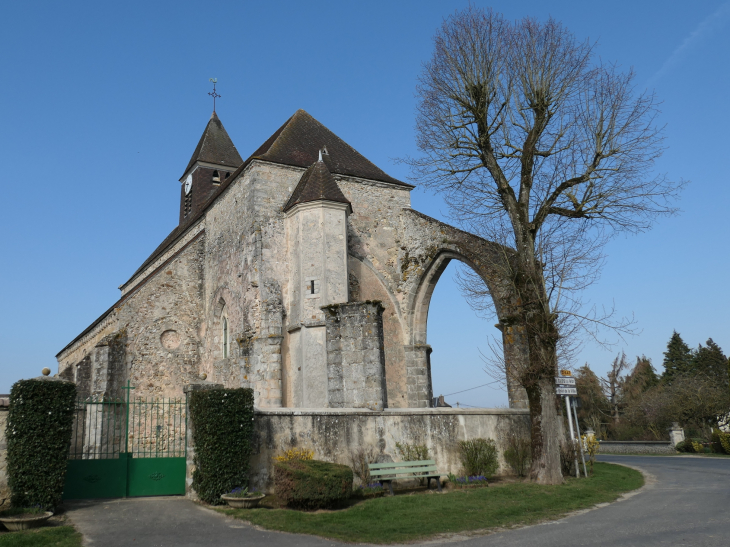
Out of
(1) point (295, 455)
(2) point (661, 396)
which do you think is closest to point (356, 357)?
(1) point (295, 455)

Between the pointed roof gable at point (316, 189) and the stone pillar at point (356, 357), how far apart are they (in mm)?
4358

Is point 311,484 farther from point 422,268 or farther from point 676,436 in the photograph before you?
point 676,436

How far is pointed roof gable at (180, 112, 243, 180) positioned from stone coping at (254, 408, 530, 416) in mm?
20915

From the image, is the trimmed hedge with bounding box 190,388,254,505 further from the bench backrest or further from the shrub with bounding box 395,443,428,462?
the shrub with bounding box 395,443,428,462

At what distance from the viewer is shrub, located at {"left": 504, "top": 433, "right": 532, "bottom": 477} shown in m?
10.8

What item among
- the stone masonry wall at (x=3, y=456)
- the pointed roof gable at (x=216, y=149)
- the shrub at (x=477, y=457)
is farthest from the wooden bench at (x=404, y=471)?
the pointed roof gable at (x=216, y=149)

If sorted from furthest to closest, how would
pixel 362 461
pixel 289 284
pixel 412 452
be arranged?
1. pixel 289 284
2. pixel 412 452
3. pixel 362 461

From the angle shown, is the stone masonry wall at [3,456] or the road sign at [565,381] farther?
the road sign at [565,381]

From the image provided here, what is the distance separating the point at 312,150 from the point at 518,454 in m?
11.0

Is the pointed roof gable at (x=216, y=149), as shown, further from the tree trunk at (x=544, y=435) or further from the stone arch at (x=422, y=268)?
the tree trunk at (x=544, y=435)

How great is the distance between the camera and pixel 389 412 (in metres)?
9.88

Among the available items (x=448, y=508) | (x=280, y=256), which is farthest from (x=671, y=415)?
(x=448, y=508)

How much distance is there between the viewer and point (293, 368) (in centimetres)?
1377

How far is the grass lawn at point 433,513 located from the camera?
22.2ft
